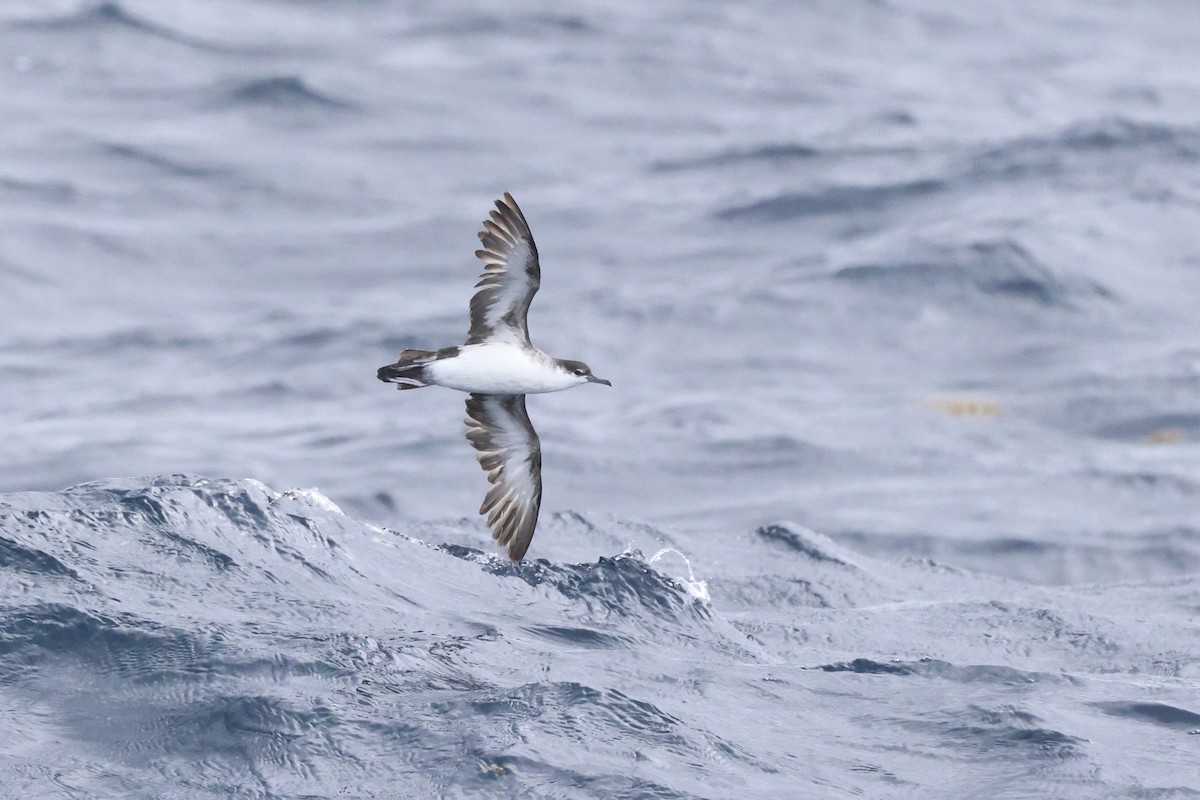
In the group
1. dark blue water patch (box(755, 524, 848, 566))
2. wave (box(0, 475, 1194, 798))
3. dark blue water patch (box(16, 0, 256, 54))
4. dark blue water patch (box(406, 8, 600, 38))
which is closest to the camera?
wave (box(0, 475, 1194, 798))

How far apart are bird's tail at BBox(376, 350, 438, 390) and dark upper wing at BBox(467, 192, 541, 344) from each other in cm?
29

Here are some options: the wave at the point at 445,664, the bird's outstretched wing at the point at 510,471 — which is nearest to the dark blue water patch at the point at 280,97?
the wave at the point at 445,664

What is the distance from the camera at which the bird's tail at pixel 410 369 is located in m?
8.45

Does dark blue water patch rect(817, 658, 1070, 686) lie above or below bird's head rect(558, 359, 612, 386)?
below

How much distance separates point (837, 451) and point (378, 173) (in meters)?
11.3

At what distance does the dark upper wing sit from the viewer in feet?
27.3

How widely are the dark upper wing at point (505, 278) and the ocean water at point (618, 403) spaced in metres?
1.33

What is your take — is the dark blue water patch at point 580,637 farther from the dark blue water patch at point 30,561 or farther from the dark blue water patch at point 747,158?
the dark blue water patch at point 747,158

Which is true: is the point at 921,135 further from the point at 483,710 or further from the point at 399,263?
the point at 483,710

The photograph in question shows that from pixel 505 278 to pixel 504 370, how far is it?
1.46ft

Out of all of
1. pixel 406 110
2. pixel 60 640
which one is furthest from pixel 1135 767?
pixel 406 110

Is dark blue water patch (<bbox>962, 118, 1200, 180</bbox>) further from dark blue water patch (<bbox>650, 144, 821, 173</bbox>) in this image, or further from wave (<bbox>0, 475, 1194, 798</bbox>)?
wave (<bbox>0, 475, 1194, 798</bbox>)

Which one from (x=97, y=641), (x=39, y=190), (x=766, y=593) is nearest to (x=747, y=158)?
(x=39, y=190)

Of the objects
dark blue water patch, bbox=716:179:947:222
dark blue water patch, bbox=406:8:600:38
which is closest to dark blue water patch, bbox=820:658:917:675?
dark blue water patch, bbox=716:179:947:222
